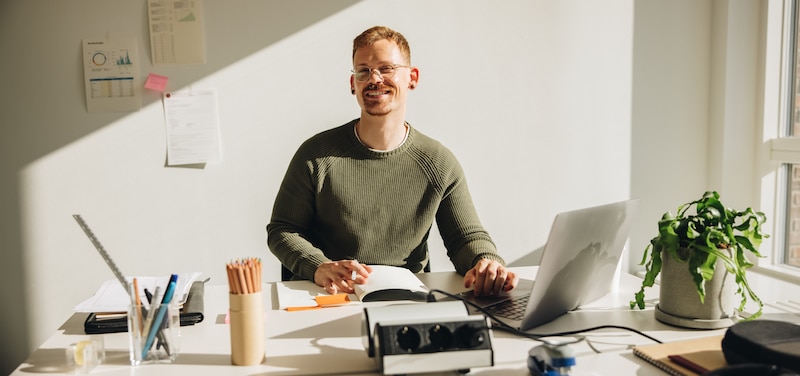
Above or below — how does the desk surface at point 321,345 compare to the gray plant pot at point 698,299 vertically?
below

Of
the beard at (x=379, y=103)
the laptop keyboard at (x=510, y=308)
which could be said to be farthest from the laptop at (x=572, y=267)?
the beard at (x=379, y=103)

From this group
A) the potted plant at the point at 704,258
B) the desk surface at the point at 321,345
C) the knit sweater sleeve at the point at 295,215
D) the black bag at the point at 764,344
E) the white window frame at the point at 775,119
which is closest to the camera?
the black bag at the point at 764,344

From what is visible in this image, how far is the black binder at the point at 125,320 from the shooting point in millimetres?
1312

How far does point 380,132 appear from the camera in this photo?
6.78 feet

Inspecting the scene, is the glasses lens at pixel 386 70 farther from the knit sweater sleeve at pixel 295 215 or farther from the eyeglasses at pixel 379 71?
the knit sweater sleeve at pixel 295 215

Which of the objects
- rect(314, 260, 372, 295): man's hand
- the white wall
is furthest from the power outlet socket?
the white wall

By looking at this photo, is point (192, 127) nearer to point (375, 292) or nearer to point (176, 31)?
point (176, 31)

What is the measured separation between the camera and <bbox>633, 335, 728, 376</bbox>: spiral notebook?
106 cm

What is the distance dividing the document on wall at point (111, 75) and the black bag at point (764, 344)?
7.80 feet

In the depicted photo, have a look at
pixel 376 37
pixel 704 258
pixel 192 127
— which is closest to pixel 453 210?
pixel 376 37

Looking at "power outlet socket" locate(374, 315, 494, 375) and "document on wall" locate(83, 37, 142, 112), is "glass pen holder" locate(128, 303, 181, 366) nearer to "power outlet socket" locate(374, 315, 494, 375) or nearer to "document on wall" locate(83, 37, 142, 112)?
"power outlet socket" locate(374, 315, 494, 375)

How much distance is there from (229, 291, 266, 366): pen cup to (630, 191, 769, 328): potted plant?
72cm

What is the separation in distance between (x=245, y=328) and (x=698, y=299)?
842 millimetres

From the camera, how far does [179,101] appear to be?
276cm
